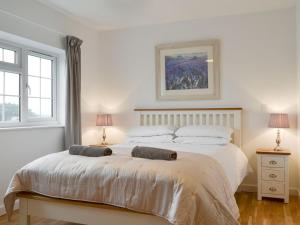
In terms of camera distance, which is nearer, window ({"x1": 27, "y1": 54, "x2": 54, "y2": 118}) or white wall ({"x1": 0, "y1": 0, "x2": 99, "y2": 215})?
white wall ({"x1": 0, "y1": 0, "x2": 99, "y2": 215})

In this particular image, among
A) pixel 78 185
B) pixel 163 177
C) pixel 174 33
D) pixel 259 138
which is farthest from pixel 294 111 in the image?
pixel 78 185

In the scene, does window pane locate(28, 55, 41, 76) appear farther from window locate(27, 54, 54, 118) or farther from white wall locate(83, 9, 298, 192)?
white wall locate(83, 9, 298, 192)

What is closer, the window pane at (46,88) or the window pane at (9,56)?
the window pane at (9,56)

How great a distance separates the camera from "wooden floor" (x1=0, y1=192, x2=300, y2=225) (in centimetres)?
273

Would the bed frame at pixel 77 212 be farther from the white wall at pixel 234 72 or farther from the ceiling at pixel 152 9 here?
the ceiling at pixel 152 9

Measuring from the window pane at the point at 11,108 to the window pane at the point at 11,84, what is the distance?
0.07m

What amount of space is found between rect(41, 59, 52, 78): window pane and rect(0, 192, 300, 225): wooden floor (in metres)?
1.82

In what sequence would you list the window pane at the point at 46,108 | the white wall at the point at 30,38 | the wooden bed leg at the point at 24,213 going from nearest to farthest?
the wooden bed leg at the point at 24,213 → the white wall at the point at 30,38 → the window pane at the point at 46,108

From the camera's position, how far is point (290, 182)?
369 centimetres

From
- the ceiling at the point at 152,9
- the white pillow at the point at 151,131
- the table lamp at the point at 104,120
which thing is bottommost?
the white pillow at the point at 151,131

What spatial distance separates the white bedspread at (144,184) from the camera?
1.89 meters

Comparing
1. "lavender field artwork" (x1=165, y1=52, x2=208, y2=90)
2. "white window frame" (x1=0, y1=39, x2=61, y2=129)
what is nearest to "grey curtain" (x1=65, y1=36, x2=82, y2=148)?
"white window frame" (x1=0, y1=39, x2=61, y2=129)

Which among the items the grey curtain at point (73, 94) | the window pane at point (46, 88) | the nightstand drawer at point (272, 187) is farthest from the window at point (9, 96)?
the nightstand drawer at point (272, 187)

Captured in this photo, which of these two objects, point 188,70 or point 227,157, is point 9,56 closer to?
point 188,70
